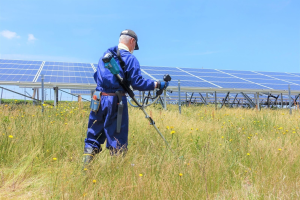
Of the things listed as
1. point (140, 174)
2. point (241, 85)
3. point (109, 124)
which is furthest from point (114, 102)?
point (241, 85)

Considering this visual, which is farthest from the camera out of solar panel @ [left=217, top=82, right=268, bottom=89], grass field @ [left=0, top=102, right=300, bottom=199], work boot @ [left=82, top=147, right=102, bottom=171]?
solar panel @ [left=217, top=82, right=268, bottom=89]

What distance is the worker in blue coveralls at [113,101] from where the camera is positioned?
280 centimetres

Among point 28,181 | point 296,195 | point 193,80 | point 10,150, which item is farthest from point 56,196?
point 193,80

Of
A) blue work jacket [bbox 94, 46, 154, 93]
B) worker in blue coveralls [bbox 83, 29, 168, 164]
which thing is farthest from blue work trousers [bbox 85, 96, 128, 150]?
blue work jacket [bbox 94, 46, 154, 93]

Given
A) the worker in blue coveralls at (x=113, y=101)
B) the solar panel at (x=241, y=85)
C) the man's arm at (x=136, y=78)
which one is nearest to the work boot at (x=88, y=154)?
the worker in blue coveralls at (x=113, y=101)

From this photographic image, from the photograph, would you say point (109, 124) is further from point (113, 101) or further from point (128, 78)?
point (128, 78)

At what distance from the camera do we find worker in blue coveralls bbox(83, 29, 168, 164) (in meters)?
2.80

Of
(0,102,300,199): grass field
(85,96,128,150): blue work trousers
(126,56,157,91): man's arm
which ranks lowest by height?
(0,102,300,199): grass field

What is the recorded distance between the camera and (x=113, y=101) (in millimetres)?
2803

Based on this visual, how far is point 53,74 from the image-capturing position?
1099cm

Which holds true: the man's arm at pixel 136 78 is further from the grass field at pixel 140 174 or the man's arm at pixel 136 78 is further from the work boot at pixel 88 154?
the work boot at pixel 88 154

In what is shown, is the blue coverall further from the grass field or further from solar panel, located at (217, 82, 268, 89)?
solar panel, located at (217, 82, 268, 89)

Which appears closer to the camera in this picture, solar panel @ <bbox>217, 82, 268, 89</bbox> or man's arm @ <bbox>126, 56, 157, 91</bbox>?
man's arm @ <bbox>126, 56, 157, 91</bbox>

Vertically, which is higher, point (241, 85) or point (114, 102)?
point (241, 85)
